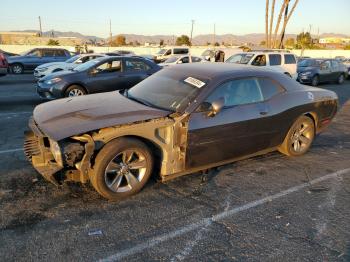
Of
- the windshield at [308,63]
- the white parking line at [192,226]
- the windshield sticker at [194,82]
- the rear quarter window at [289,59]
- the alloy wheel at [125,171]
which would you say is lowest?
the white parking line at [192,226]

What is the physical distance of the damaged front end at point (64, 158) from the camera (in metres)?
3.73

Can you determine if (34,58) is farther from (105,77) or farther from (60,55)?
(105,77)

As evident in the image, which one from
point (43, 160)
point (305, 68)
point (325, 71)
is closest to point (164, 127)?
point (43, 160)

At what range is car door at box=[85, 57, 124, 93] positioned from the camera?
9953mm

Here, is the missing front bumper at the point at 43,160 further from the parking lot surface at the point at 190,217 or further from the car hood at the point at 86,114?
the parking lot surface at the point at 190,217

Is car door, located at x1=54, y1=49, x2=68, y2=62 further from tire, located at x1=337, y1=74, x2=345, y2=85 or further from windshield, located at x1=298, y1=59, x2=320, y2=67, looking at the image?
tire, located at x1=337, y1=74, x2=345, y2=85

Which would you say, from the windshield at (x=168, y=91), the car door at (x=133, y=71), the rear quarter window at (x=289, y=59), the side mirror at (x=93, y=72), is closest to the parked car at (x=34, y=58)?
the car door at (x=133, y=71)

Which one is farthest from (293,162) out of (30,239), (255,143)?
(30,239)

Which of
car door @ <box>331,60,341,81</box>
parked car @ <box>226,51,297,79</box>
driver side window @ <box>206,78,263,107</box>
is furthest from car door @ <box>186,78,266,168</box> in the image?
car door @ <box>331,60,341,81</box>

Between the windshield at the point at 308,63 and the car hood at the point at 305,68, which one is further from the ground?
the windshield at the point at 308,63

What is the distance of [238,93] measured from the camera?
15.8 ft

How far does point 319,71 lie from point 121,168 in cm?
1582

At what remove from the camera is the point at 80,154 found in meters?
3.78

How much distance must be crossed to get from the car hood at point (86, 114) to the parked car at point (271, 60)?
37.4 ft
